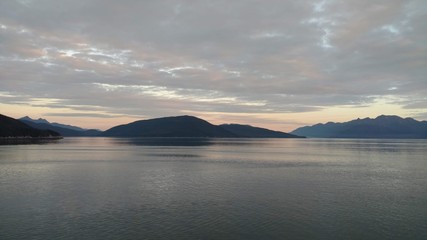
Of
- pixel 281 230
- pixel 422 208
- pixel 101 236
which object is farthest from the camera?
pixel 422 208

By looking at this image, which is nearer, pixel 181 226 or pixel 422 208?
pixel 181 226

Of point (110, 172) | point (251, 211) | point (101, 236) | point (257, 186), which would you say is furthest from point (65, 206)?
point (110, 172)

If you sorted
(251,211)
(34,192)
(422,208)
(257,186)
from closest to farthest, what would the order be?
1. (251,211)
2. (422,208)
3. (34,192)
4. (257,186)

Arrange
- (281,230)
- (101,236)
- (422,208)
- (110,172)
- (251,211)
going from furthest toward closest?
(110,172) < (422,208) < (251,211) < (281,230) < (101,236)

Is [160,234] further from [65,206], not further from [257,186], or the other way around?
[257,186]

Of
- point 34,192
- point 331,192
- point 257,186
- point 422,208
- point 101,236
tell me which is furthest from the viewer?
point 257,186

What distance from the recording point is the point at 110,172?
71.1 meters

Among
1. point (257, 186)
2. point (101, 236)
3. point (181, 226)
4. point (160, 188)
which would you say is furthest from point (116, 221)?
point (257, 186)

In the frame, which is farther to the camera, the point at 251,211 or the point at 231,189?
the point at 231,189

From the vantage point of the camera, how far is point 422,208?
39625 millimetres

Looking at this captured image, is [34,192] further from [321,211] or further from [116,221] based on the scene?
[321,211]

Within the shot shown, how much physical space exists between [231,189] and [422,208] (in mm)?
23832

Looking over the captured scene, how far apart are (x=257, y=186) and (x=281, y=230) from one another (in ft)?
76.1

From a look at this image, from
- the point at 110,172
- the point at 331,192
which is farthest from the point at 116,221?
the point at 110,172
